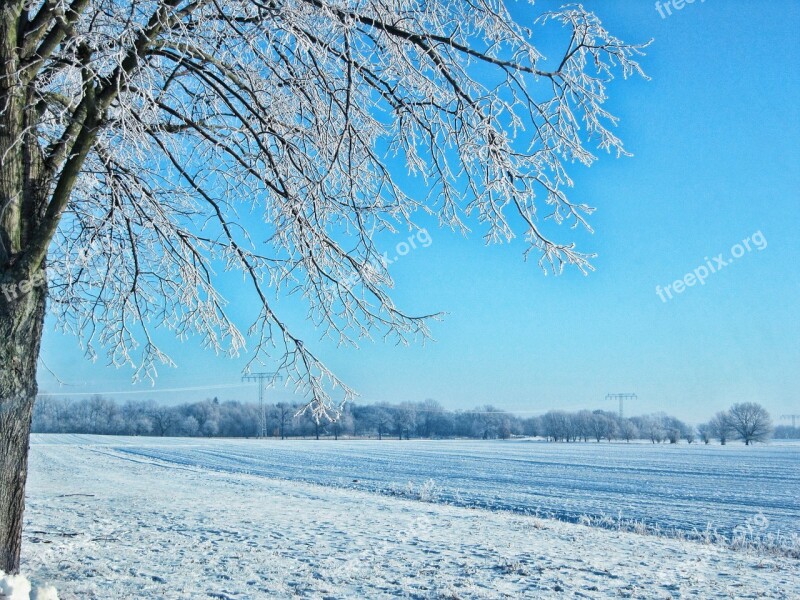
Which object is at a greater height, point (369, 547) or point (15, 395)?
point (15, 395)

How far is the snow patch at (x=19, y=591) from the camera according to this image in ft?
10.7

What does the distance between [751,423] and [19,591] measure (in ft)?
444

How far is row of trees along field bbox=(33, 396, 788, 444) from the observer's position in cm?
11825

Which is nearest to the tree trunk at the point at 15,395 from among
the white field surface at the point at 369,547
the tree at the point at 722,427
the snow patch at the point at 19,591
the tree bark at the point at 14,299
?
the tree bark at the point at 14,299

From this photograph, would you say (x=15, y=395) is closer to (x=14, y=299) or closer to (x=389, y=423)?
(x=14, y=299)

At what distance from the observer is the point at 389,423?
134000 millimetres

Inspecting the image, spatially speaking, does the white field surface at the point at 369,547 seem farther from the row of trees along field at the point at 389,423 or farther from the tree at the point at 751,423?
the tree at the point at 751,423

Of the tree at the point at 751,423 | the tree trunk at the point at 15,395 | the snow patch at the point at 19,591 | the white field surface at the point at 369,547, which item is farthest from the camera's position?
the tree at the point at 751,423

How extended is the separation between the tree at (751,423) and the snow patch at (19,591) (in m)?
133

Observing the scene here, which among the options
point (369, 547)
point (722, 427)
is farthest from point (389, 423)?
point (369, 547)

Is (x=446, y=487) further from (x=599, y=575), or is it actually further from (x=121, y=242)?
(x=121, y=242)

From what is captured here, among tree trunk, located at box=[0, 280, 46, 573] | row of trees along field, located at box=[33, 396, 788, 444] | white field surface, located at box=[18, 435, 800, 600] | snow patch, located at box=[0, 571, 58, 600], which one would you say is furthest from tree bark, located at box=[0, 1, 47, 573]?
row of trees along field, located at box=[33, 396, 788, 444]

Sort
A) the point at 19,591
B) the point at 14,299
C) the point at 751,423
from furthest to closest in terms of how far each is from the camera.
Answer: the point at 751,423, the point at 14,299, the point at 19,591

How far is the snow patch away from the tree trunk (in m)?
1.11
